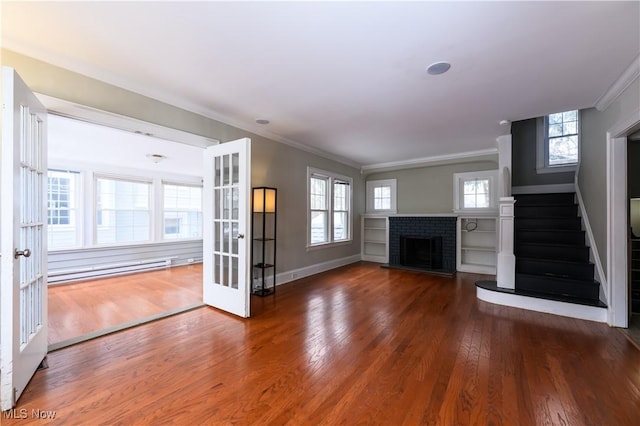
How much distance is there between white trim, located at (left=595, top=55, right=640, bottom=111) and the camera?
2.32m

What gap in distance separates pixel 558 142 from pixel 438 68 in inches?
165

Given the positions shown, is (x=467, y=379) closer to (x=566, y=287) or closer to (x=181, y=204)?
(x=566, y=287)

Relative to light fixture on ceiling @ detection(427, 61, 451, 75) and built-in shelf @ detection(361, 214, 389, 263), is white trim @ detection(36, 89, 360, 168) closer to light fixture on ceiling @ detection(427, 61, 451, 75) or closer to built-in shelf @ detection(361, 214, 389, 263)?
light fixture on ceiling @ detection(427, 61, 451, 75)

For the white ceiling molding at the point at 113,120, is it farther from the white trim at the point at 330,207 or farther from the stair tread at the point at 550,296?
the stair tread at the point at 550,296

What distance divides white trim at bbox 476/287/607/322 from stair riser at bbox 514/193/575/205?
1.95m

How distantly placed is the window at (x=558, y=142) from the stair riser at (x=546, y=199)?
2.17 feet

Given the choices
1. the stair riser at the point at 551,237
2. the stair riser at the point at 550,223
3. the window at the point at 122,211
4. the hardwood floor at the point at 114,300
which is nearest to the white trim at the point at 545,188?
the stair riser at the point at 550,223

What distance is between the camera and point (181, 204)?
22.4 ft

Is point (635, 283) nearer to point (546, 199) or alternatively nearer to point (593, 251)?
point (593, 251)

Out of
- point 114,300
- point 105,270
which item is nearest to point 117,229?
point 105,270

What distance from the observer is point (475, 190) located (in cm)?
564

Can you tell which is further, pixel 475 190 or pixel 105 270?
pixel 475 190

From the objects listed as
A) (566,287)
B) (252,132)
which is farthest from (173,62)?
(566,287)

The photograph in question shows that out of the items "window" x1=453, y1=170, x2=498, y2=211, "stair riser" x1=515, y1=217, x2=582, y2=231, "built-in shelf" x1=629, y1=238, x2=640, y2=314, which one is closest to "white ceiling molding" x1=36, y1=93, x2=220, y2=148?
"stair riser" x1=515, y1=217, x2=582, y2=231
